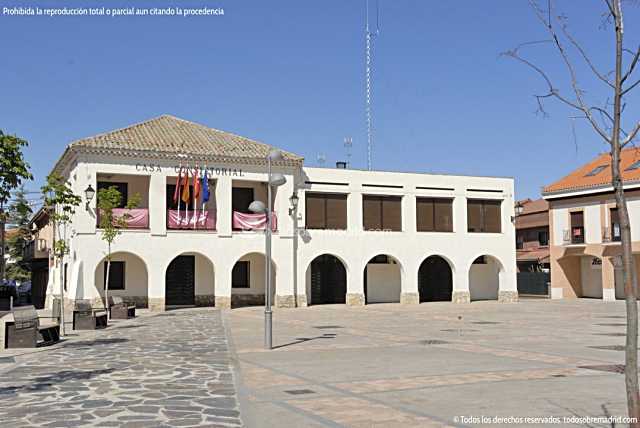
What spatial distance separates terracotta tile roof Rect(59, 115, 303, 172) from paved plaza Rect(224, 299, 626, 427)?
11.9 meters

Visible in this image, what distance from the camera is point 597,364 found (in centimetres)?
1177

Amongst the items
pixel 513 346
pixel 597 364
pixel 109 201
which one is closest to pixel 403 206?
pixel 109 201

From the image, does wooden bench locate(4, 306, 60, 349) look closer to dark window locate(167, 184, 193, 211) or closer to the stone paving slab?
the stone paving slab

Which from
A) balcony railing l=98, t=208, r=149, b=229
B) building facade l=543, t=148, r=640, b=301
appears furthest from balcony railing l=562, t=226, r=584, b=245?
balcony railing l=98, t=208, r=149, b=229

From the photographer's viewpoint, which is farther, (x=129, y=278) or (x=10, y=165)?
(x=129, y=278)

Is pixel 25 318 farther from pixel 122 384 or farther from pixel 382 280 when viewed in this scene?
pixel 382 280

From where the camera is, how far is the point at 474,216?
37.8m

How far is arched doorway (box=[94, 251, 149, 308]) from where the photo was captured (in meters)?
31.6

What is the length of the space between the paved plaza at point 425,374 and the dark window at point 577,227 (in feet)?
70.6

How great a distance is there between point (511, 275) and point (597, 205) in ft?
24.0

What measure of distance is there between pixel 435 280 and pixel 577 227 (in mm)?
10128

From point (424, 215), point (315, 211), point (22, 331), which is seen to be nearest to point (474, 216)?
point (424, 215)

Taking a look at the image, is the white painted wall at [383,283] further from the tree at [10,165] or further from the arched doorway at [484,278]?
the tree at [10,165]

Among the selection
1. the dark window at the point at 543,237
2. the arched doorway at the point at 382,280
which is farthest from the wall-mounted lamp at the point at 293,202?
the dark window at the point at 543,237
